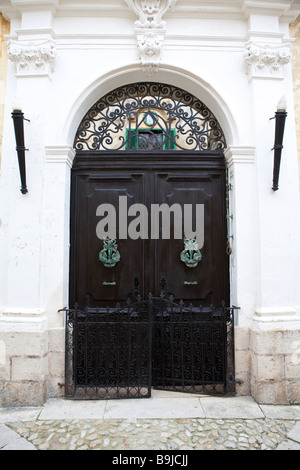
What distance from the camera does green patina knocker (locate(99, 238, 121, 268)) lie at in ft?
13.5

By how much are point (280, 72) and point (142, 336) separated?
12.8ft

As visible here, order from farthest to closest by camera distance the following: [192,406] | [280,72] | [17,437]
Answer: [280,72] → [192,406] → [17,437]

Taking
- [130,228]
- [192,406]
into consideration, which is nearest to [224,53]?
[130,228]

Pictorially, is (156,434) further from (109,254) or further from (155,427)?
(109,254)

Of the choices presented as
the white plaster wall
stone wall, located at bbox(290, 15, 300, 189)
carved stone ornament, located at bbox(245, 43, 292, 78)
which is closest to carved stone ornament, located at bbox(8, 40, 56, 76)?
the white plaster wall

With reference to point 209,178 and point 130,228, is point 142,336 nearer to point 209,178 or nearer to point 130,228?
point 130,228

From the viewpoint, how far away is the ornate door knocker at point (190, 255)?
417 centimetres

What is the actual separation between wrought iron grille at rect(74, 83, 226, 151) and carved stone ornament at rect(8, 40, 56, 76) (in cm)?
78

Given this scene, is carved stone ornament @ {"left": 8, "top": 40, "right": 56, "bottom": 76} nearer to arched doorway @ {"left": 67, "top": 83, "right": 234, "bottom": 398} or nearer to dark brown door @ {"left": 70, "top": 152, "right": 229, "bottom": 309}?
arched doorway @ {"left": 67, "top": 83, "right": 234, "bottom": 398}

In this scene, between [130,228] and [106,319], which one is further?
[130,228]

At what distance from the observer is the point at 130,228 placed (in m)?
4.23

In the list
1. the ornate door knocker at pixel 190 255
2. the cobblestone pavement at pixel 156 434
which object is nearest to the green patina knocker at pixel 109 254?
the ornate door knocker at pixel 190 255

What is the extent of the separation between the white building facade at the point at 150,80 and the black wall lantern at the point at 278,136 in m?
0.17

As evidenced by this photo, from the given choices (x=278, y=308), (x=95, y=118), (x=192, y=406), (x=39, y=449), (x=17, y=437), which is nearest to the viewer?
(x=39, y=449)
